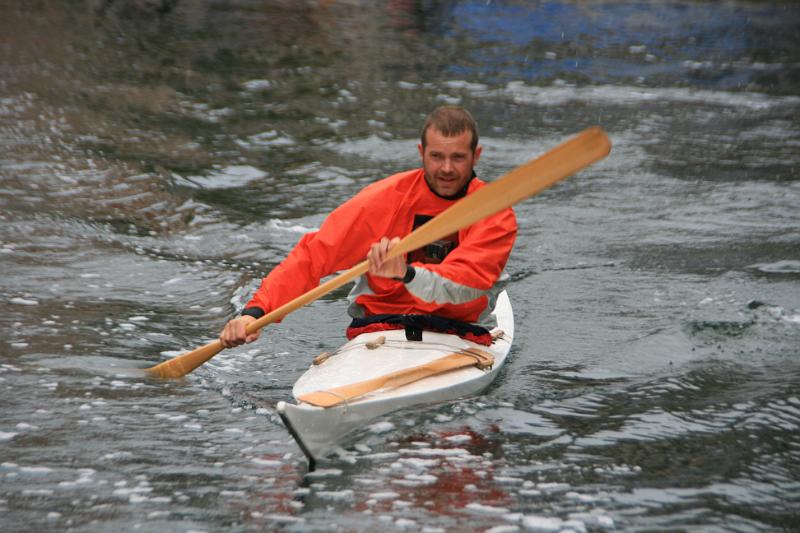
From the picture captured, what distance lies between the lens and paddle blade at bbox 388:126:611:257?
384 centimetres

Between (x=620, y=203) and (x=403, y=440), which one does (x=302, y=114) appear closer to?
(x=620, y=203)

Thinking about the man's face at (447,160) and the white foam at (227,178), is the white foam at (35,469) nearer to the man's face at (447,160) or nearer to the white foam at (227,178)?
the man's face at (447,160)

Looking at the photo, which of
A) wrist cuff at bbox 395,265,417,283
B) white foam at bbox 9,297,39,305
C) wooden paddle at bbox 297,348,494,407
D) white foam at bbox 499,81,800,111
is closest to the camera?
wooden paddle at bbox 297,348,494,407

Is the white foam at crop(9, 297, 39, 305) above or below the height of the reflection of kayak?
above

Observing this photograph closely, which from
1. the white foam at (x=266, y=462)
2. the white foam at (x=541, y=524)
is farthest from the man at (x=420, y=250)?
the white foam at (x=541, y=524)

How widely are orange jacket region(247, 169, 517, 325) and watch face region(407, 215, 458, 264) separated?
0.02 m

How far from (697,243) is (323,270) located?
13.6 feet

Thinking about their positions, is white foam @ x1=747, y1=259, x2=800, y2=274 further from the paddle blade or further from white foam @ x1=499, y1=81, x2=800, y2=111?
white foam @ x1=499, y1=81, x2=800, y2=111

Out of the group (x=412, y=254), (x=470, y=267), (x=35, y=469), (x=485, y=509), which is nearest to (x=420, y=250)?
(x=412, y=254)

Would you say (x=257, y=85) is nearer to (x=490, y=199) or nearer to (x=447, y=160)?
(x=447, y=160)

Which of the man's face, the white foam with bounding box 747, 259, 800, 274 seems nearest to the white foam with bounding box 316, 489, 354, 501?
the man's face

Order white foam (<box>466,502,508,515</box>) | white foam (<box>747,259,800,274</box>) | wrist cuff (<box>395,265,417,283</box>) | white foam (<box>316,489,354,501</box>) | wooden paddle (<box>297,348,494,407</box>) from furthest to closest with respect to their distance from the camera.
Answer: white foam (<box>747,259,800,274</box>)
wrist cuff (<box>395,265,417,283</box>)
wooden paddle (<box>297,348,494,407</box>)
white foam (<box>316,489,354,501</box>)
white foam (<box>466,502,508,515</box>)

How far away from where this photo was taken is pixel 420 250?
4.65 meters

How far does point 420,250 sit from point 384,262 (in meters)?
0.59
